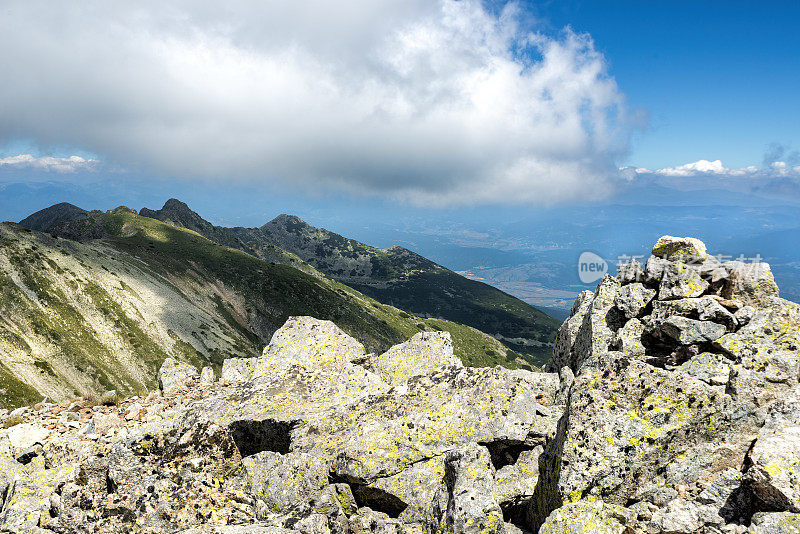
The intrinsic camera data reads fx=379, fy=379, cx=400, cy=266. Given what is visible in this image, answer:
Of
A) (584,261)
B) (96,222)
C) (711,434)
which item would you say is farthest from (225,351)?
(96,222)

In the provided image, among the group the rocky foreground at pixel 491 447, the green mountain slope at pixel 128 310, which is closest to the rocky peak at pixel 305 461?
the rocky foreground at pixel 491 447

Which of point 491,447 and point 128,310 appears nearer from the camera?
point 491,447

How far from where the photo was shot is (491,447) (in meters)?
11.6

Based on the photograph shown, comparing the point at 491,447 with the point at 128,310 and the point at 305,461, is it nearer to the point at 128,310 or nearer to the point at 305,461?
the point at 305,461

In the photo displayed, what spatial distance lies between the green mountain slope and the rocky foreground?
153ft

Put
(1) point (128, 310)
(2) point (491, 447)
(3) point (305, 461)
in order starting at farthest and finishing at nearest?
1. (1) point (128, 310)
2. (2) point (491, 447)
3. (3) point (305, 461)

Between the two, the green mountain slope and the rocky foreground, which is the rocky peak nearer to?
the rocky foreground

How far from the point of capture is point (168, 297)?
315 ft

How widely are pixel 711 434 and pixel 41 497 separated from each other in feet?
58.9

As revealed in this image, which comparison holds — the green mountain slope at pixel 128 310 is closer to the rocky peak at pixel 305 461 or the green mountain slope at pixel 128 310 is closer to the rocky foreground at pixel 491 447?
the rocky peak at pixel 305 461

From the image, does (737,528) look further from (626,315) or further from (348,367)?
(348,367)

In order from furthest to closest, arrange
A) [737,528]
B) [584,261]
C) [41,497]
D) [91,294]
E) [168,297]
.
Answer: [168,297]
[91,294]
[584,261]
[41,497]
[737,528]

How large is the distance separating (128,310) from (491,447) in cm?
9148

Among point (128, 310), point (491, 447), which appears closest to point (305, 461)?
point (491, 447)
